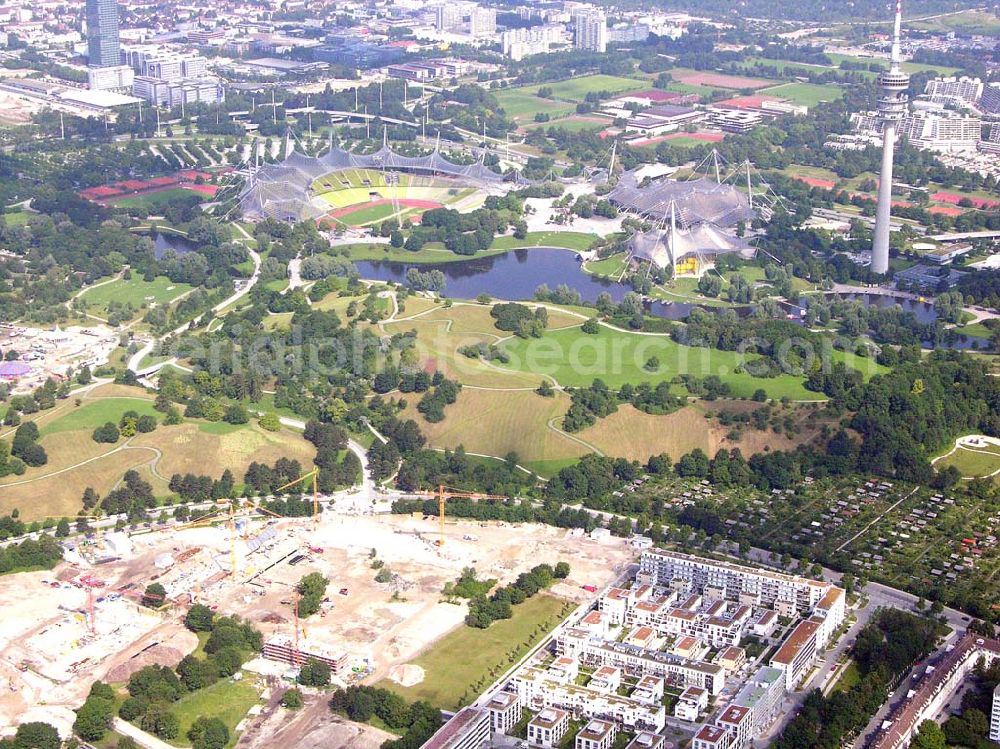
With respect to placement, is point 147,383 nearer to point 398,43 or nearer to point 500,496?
point 500,496

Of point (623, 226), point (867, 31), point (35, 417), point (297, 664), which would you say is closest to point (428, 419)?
point (35, 417)

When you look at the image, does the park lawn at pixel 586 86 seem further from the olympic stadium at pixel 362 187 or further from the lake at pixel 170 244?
the lake at pixel 170 244

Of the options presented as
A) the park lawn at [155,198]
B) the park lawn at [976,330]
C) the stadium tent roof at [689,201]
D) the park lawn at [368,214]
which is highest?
the stadium tent roof at [689,201]

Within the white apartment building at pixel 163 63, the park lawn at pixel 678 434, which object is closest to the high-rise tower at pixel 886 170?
the park lawn at pixel 678 434

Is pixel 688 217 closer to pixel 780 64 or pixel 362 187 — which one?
pixel 362 187

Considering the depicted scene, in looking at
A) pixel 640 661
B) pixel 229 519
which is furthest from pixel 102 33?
pixel 640 661

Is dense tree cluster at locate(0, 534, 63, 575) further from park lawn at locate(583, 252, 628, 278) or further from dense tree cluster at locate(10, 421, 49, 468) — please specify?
park lawn at locate(583, 252, 628, 278)
